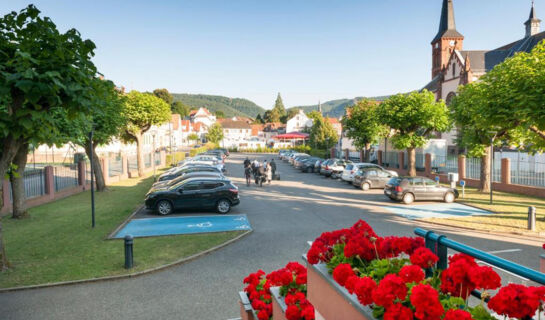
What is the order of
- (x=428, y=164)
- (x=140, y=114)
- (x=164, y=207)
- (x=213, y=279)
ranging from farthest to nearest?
1. (x=140, y=114)
2. (x=428, y=164)
3. (x=164, y=207)
4. (x=213, y=279)

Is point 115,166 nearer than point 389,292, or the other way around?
point 389,292

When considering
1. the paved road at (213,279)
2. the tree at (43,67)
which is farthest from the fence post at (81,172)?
the tree at (43,67)

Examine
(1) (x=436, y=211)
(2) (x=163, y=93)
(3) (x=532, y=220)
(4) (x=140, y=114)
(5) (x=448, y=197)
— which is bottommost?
(1) (x=436, y=211)

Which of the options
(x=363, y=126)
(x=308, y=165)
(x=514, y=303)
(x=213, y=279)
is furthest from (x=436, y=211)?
(x=308, y=165)

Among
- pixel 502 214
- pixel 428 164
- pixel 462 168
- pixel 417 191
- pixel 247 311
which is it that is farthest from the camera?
pixel 428 164

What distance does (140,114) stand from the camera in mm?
30094

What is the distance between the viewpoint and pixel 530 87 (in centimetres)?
1098

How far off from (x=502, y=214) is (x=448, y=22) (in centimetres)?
5268

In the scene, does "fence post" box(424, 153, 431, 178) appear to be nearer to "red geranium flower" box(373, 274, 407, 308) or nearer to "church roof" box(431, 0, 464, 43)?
"red geranium flower" box(373, 274, 407, 308)

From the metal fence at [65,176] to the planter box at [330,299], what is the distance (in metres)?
20.6

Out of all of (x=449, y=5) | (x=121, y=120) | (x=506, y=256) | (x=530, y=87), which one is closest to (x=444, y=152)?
(x=530, y=87)

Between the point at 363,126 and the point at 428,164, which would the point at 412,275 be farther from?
the point at 363,126

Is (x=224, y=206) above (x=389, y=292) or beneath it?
beneath

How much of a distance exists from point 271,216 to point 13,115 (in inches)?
375
